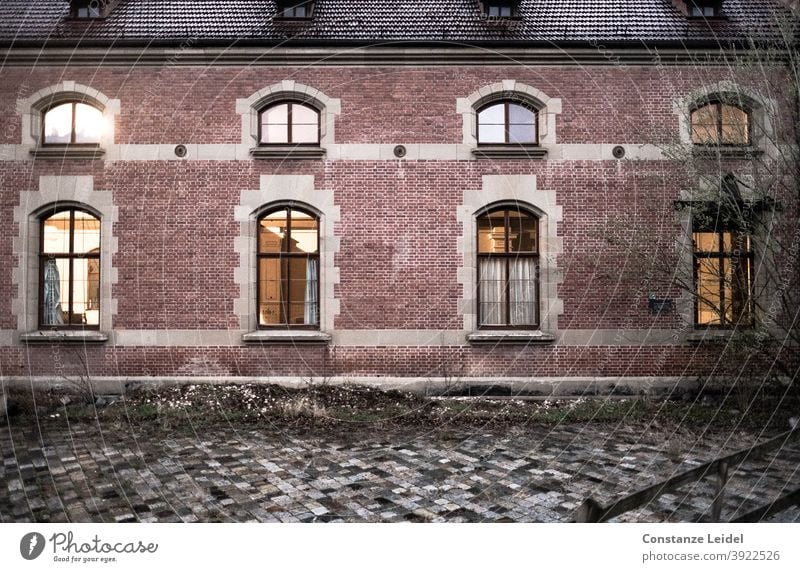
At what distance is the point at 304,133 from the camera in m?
8.88

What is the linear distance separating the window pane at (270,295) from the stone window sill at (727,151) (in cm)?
783

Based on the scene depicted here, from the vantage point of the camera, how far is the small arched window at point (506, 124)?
8820 mm

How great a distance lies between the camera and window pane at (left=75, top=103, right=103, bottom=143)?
26.5ft

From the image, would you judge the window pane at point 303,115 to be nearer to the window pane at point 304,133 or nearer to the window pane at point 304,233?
the window pane at point 304,133

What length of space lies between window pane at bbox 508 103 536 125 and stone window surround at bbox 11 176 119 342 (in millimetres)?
8060

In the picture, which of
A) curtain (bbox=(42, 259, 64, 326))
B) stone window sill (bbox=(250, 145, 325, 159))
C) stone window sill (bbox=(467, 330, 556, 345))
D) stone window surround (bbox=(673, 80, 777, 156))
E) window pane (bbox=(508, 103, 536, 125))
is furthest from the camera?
window pane (bbox=(508, 103, 536, 125))

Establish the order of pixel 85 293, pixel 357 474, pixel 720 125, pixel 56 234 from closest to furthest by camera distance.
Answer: pixel 357 474 → pixel 720 125 → pixel 85 293 → pixel 56 234

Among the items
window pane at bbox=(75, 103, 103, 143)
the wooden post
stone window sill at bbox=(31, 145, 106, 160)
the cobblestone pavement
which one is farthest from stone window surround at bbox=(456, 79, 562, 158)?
stone window sill at bbox=(31, 145, 106, 160)

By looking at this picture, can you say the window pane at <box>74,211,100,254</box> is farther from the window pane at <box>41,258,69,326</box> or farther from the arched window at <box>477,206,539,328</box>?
the arched window at <box>477,206,539,328</box>

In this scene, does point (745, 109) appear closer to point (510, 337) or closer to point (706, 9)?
point (706, 9)

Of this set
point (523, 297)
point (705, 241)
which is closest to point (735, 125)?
point (705, 241)

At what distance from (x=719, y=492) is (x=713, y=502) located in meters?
0.25

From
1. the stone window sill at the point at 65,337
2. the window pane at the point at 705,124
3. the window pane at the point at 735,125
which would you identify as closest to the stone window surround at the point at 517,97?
the window pane at the point at 705,124
